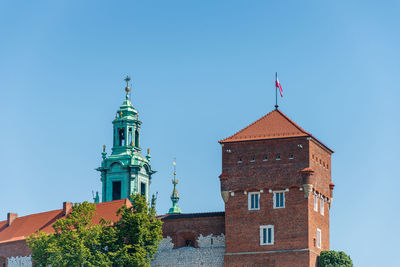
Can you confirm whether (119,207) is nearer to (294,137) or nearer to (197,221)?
(197,221)

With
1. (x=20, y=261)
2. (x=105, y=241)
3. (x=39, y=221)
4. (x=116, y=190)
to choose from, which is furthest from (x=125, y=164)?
(x=105, y=241)

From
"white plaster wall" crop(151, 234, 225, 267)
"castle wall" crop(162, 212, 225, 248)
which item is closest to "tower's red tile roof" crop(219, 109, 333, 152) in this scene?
"castle wall" crop(162, 212, 225, 248)

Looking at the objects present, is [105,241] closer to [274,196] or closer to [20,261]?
[20,261]

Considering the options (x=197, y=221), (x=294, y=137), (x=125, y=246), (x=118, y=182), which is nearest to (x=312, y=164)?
(x=294, y=137)

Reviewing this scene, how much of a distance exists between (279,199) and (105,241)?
14215mm

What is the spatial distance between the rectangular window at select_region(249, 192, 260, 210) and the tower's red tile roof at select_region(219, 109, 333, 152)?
413cm

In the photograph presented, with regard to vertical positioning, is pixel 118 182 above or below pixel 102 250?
above

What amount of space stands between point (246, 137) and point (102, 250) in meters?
14.3

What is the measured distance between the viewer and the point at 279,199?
81812 millimetres

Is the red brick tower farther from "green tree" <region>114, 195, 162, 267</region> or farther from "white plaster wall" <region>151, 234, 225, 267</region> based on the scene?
"green tree" <region>114, 195, 162, 267</region>

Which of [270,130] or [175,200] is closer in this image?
[270,130]

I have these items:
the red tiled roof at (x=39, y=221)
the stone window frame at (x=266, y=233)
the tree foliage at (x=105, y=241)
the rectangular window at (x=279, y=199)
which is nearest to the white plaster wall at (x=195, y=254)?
the tree foliage at (x=105, y=241)

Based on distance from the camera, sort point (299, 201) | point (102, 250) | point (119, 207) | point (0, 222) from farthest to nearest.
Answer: point (0, 222)
point (119, 207)
point (102, 250)
point (299, 201)

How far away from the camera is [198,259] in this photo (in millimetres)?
85125
